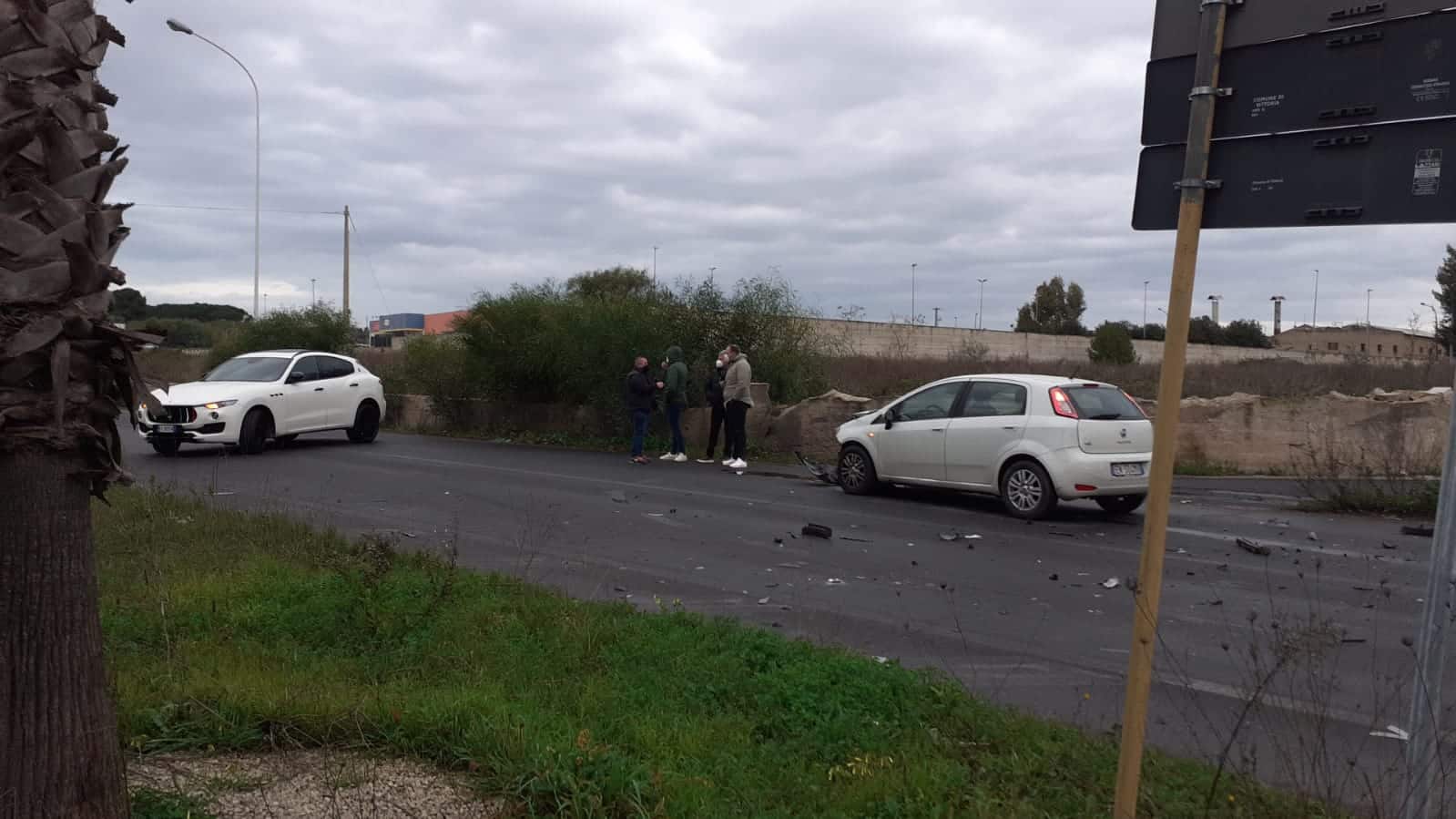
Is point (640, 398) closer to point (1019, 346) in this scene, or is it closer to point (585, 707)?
point (585, 707)

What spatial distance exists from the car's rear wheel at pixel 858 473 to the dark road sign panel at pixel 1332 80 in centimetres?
1124

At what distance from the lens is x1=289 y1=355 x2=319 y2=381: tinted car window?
19.9 metres

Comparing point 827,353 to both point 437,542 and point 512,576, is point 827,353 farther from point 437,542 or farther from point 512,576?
point 512,576

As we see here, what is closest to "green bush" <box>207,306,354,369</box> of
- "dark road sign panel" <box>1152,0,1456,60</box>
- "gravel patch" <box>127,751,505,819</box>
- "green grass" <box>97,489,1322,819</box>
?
"green grass" <box>97,489,1322,819</box>

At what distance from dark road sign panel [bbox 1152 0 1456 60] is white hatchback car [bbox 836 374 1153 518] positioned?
9.34 m

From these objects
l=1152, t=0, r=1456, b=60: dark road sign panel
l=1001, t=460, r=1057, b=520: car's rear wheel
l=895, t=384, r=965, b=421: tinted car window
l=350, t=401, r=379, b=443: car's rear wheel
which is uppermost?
l=1152, t=0, r=1456, b=60: dark road sign panel

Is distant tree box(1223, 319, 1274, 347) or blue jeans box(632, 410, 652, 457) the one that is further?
distant tree box(1223, 319, 1274, 347)

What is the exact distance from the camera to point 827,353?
82.6 ft

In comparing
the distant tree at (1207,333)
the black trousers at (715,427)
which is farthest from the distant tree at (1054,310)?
the black trousers at (715,427)

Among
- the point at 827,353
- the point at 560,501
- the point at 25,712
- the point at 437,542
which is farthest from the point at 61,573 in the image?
the point at 827,353

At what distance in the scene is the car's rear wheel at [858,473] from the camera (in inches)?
591

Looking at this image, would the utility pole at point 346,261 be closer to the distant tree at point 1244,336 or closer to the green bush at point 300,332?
the green bush at point 300,332

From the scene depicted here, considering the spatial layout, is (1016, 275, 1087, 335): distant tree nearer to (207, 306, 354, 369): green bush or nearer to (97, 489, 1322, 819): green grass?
(207, 306, 354, 369): green bush

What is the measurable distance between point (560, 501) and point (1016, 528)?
16.7 ft
